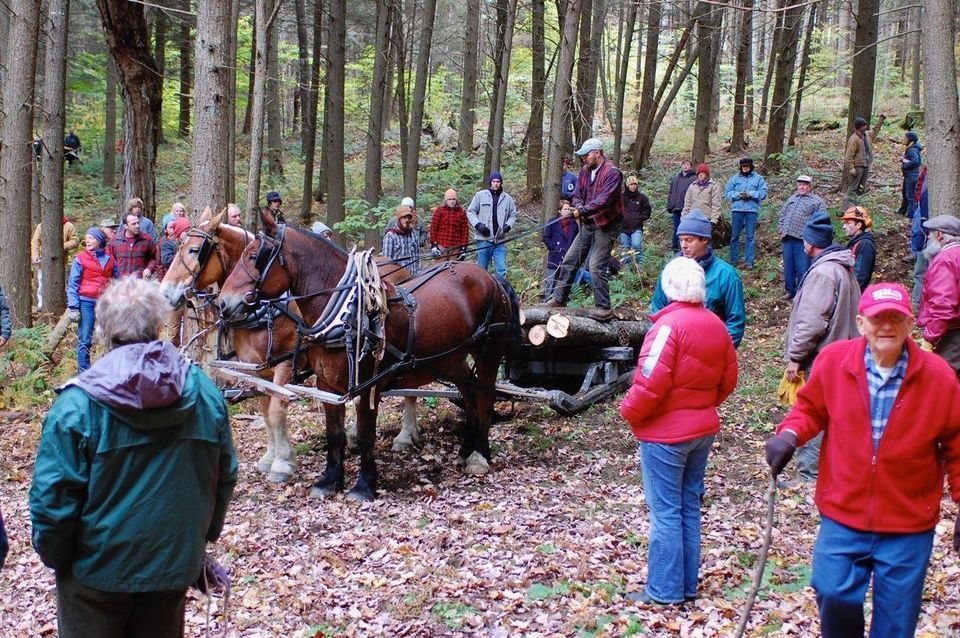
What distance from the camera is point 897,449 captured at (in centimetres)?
360

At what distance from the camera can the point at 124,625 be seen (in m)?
3.32

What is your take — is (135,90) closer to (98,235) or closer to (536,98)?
(98,235)

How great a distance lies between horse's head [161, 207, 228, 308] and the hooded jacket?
5224 millimetres

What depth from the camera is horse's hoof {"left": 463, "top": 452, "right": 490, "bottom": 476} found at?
331 inches

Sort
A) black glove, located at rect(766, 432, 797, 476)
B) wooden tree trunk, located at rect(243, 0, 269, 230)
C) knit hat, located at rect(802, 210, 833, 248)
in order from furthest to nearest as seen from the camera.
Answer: wooden tree trunk, located at rect(243, 0, 269, 230) → knit hat, located at rect(802, 210, 833, 248) → black glove, located at rect(766, 432, 797, 476)

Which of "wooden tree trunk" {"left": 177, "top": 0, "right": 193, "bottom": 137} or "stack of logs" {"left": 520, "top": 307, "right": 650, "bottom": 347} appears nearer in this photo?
"stack of logs" {"left": 520, "top": 307, "right": 650, "bottom": 347}

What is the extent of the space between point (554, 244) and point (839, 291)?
7.82m

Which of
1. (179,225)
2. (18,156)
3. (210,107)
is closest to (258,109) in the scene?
(179,225)

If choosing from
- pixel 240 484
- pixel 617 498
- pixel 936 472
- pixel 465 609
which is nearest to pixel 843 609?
pixel 936 472

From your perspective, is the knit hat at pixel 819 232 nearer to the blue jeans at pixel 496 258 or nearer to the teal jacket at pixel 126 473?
the teal jacket at pixel 126 473

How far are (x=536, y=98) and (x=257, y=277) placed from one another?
14.4 m

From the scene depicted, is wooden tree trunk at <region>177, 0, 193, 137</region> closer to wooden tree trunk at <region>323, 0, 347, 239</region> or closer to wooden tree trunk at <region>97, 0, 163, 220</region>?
wooden tree trunk at <region>323, 0, 347, 239</region>

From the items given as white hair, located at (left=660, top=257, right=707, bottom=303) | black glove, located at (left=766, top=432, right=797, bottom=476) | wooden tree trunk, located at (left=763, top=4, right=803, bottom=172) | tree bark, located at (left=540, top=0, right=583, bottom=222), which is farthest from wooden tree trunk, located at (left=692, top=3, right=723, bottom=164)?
black glove, located at (left=766, top=432, right=797, bottom=476)

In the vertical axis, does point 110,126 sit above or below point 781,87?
below
